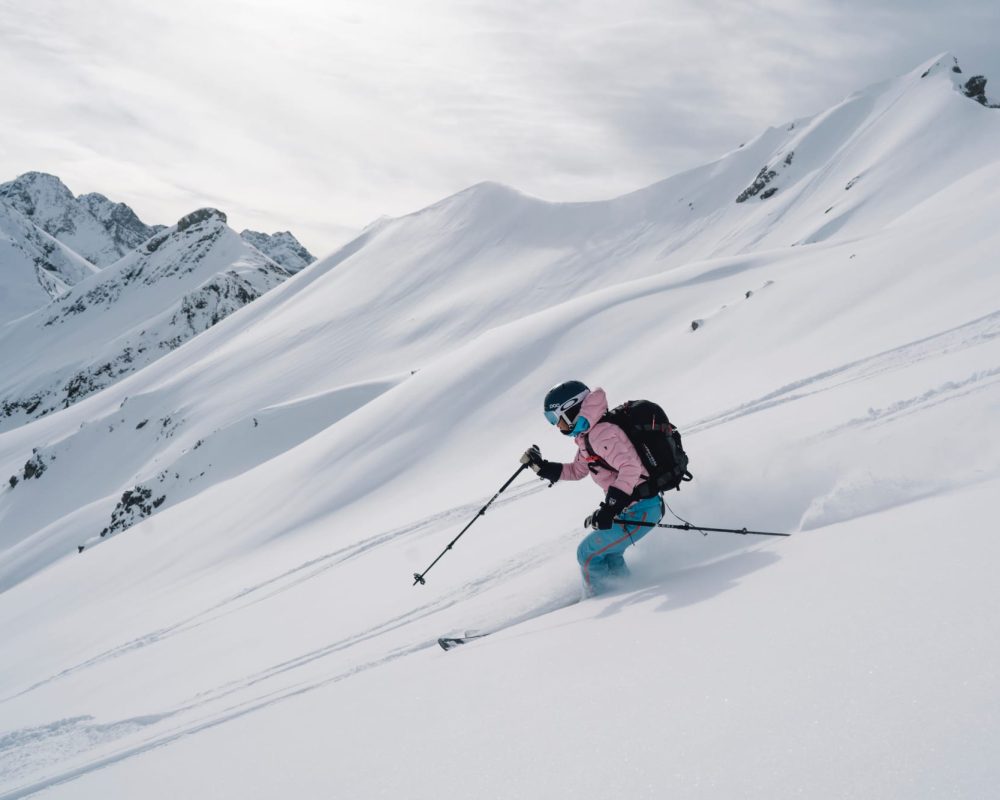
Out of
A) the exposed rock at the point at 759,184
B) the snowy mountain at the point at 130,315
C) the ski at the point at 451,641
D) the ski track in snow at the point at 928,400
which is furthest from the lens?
the snowy mountain at the point at 130,315

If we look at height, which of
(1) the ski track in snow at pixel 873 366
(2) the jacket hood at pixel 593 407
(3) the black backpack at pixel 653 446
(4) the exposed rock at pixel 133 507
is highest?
(4) the exposed rock at pixel 133 507

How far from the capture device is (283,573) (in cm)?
1153

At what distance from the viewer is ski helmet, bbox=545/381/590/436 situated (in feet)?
19.1

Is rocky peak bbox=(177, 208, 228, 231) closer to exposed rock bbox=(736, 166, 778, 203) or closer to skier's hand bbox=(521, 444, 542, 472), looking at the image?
exposed rock bbox=(736, 166, 778, 203)

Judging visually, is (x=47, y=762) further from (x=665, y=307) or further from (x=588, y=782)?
(x=665, y=307)

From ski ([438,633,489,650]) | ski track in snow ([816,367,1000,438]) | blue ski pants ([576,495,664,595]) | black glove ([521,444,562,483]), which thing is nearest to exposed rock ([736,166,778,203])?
ski track in snow ([816,367,1000,438])

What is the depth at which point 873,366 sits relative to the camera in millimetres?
9359

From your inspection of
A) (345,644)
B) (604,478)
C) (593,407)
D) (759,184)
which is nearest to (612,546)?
(604,478)

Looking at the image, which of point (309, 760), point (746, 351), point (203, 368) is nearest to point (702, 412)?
point (746, 351)

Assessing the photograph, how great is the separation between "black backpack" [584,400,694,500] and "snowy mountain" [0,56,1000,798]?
30.3 inches

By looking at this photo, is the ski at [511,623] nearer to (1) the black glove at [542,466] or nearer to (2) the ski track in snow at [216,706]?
(2) the ski track in snow at [216,706]

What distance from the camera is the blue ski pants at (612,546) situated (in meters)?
5.82

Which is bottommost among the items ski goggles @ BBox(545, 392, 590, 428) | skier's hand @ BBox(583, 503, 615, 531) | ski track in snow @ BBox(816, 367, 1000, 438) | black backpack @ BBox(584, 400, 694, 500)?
ski track in snow @ BBox(816, 367, 1000, 438)

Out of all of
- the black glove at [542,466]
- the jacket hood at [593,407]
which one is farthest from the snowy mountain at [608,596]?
the jacket hood at [593,407]
